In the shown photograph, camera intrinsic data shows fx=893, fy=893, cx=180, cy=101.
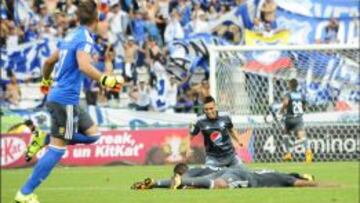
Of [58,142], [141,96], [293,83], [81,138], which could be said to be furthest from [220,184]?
[141,96]

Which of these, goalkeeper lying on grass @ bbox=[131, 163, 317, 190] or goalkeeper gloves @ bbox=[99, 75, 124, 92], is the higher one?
goalkeeper gloves @ bbox=[99, 75, 124, 92]

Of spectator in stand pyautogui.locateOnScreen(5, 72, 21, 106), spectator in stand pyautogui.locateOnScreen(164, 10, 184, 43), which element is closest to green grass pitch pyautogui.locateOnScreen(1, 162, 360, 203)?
spectator in stand pyautogui.locateOnScreen(5, 72, 21, 106)

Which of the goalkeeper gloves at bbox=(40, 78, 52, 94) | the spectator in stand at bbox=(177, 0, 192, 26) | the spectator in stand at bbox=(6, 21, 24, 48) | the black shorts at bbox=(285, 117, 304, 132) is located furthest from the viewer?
the spectator in stand at bbox=(6, 21, 24, 48)

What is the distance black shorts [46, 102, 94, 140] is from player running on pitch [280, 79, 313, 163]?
1211cm

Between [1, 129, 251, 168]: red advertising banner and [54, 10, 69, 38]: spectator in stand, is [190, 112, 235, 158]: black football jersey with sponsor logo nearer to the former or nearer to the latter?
[1, 129, 251, 168]: red advertising banner

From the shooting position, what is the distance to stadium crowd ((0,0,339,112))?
25.1 metres

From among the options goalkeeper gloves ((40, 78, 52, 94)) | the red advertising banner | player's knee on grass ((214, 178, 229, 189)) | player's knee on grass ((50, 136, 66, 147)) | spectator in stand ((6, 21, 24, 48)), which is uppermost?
spectator in stand ((6, 21, 24, 48))

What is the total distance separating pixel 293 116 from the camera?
22.4m

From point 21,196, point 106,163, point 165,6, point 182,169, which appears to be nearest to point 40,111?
point 106,163

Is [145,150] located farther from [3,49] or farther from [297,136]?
[3,49]

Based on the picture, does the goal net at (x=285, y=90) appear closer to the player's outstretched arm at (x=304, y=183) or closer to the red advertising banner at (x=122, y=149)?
the red advertising banner at (x=122, y=149)

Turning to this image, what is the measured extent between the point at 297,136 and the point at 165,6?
717cm

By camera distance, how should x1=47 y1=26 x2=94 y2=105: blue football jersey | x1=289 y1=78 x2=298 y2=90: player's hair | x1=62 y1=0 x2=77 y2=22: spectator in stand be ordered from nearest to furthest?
x1=47 y1=26 x2=94 y2=105: blue football jersey < x1=289 y1=78 x2=298 y2=90: player's hair < x1=62 y1=0 x2=77 y2=22: spectator in stand

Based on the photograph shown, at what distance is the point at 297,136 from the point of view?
2222 cm
